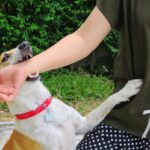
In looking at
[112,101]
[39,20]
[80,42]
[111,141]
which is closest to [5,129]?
[39,20]

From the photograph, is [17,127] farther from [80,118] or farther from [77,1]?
[77,1]

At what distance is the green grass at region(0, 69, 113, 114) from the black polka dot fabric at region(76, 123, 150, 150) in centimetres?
360

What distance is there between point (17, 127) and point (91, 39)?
1.29 meters

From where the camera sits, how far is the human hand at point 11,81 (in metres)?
2.42

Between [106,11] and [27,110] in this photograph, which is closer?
[106,11]

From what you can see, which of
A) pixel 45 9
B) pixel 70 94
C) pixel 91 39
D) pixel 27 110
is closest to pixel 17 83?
pixel 91 39

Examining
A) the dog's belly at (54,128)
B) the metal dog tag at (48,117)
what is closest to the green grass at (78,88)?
the dog's belly at (54,128)

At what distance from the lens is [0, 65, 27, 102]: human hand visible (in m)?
2.42

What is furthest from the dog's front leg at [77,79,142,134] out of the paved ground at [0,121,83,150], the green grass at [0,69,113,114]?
the green grass at [0,69,113,114]

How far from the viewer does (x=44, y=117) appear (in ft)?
12.5

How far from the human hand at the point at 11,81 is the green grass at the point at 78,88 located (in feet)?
13.2

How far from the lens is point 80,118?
13.1 feet

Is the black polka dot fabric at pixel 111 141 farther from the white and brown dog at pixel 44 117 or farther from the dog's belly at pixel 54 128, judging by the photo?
the dog's belly at pixel 54 128

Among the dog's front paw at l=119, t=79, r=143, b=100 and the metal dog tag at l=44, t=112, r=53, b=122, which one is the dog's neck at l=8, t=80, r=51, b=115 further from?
the dog's front paw at l=119, t=79, r=143, b=100
